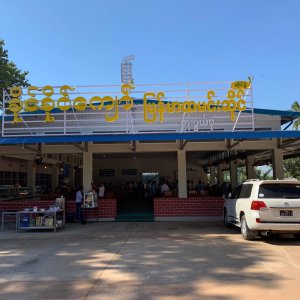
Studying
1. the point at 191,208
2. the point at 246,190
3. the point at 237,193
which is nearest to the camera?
the point at 246,190

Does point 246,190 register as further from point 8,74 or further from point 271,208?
point 8,74

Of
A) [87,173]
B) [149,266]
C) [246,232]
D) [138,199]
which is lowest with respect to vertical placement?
[149,266]

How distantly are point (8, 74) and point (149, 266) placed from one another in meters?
24.8

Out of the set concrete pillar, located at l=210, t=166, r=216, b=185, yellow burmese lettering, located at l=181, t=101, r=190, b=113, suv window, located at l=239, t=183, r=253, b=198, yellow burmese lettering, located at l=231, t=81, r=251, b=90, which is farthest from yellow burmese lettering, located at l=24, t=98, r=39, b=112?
concrete pillar, located at l=210, t=166, r=216, b=185

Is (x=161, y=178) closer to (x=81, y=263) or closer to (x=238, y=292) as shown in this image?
(x=81, y=263)

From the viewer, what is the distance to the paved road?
618cm

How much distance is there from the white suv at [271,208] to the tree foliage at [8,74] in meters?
21.9

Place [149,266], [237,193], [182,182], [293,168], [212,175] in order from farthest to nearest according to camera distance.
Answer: [293,168], [212,175], [182,182], [237,193], [149,266]

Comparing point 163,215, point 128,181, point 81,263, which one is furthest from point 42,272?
point 128,181

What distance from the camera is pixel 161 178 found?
1129 inches

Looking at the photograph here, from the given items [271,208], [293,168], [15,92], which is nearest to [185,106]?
[271,208]

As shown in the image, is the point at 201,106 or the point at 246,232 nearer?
the point at 246,232

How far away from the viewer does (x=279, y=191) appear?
1073 centimetres

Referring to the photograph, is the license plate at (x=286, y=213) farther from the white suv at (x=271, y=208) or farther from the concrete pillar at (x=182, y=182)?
the concrete pillar at (x=182, y=182)
